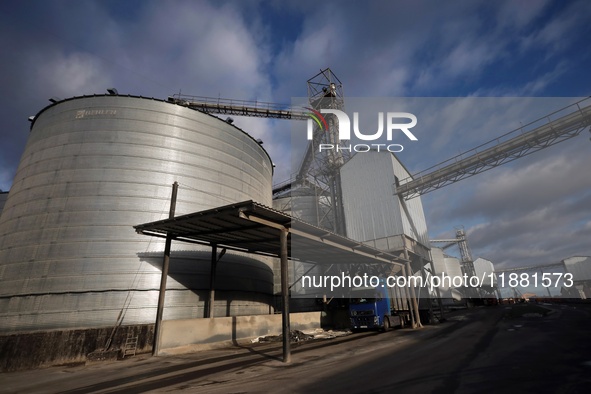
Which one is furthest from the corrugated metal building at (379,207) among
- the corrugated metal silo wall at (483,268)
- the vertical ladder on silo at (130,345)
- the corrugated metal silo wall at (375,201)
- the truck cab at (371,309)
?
the corrugated metal silo wall at (483,268)

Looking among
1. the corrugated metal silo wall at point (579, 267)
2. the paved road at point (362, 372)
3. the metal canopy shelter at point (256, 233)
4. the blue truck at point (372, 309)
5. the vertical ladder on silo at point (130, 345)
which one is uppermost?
the corrugated metal silo wall at point (579, 267)

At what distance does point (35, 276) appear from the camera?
16125 millimetres

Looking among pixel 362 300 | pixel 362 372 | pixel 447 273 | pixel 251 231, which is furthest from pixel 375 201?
pixel 447 273

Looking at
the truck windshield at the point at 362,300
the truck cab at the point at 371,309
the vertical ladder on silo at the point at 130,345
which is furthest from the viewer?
the truck windshield at the point at 362,300

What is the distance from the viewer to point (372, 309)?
19828mm

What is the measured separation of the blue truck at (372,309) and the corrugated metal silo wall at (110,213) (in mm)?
7096

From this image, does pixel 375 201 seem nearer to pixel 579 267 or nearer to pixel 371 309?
pixel 371 309

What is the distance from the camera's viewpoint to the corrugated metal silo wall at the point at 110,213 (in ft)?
52.3

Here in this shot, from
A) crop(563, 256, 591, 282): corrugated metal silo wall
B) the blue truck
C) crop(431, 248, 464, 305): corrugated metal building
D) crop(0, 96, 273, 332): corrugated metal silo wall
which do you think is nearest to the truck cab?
the blue truck

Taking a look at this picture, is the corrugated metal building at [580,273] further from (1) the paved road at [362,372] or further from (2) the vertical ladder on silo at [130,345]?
(2) the vertical ladder on silo at [130,345]

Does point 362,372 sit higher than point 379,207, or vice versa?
point 379,207

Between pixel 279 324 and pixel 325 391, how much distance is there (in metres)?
14.9

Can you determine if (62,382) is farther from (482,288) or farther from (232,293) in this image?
(482,288)

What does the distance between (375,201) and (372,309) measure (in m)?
11.5
